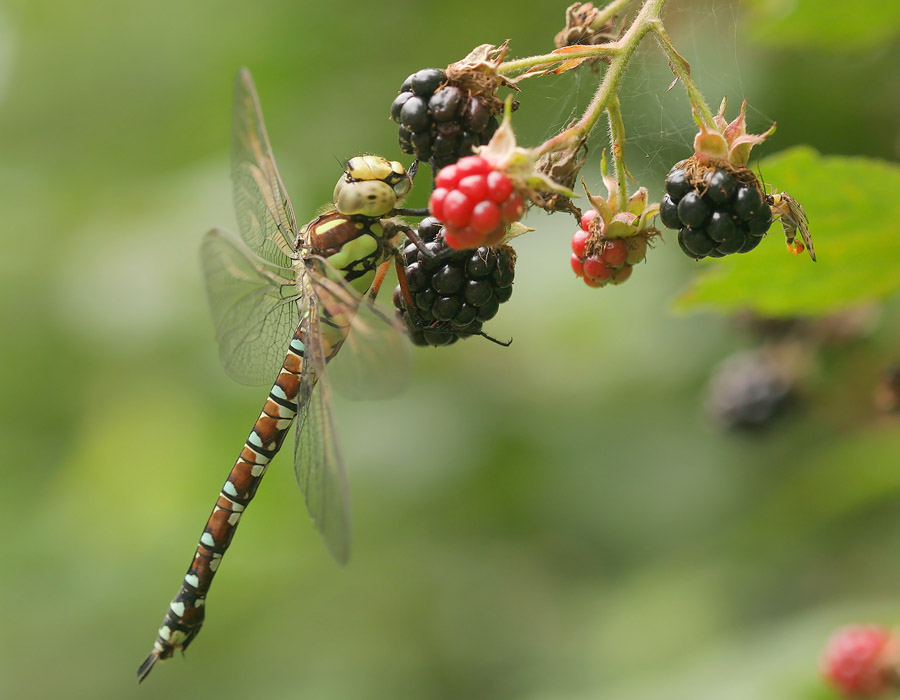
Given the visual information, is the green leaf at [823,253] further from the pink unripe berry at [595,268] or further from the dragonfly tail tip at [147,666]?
the dragonfly tail tip at [147,666]

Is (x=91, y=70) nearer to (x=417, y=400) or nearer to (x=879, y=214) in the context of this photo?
(x=417, y=400)

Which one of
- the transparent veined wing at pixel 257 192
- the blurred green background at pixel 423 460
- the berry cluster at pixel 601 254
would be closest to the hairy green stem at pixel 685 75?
the berry cluster at pixel 601 254

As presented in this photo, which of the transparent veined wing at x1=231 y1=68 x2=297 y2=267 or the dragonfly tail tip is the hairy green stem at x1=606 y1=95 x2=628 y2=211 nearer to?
the transparent veined wing at x1=231 y1=68 x2=297 y2=267

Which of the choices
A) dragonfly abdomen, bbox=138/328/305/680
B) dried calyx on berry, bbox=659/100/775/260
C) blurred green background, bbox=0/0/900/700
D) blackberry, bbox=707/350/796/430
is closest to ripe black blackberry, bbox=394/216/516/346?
dried calyx on berry, bbox=659/100/775/260

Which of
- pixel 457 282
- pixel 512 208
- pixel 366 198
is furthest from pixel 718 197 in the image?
pixel 366 198

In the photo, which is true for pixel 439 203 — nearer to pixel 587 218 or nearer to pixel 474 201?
pixel 474 201
